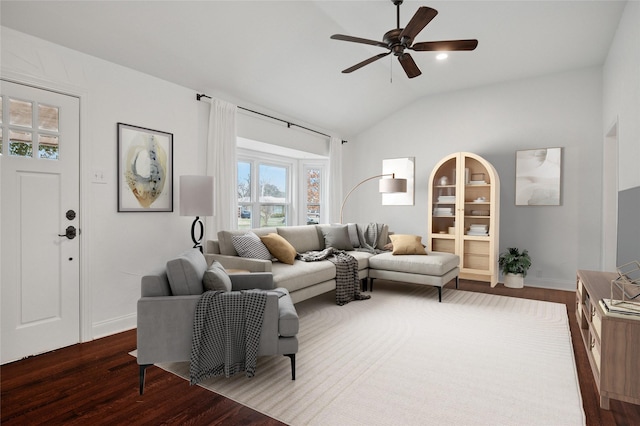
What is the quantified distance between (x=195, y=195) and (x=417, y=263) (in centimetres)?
267

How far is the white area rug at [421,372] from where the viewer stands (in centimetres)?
199

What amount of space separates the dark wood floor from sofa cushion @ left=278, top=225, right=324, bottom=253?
2217 mm

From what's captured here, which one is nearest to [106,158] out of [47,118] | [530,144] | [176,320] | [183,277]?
[47,118]

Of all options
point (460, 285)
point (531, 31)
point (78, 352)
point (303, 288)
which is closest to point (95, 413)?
point (78, 352)

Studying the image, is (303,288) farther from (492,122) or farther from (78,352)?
(492,122)

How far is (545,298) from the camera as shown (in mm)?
4520

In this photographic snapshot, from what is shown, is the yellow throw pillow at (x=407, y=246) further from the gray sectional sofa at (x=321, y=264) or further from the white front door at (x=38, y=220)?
the white front door at (x=38, y=220)

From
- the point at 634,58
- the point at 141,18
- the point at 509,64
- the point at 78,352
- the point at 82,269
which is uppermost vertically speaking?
the point at 509,64

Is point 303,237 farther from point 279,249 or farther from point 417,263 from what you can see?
point 417,263

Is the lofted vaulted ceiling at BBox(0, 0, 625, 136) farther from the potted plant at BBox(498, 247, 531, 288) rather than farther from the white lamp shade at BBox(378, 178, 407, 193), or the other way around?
the potted plant at BBox(498, 247, 531, 288)

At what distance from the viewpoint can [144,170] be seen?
3541 millimetres

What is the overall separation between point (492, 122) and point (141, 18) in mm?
4899

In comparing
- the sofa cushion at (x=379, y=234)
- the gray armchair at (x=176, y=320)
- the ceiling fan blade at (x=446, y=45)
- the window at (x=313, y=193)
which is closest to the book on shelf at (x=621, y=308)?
the gray armchair at (x=176, y=320)

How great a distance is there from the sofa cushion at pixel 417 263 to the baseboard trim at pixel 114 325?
281 cm
